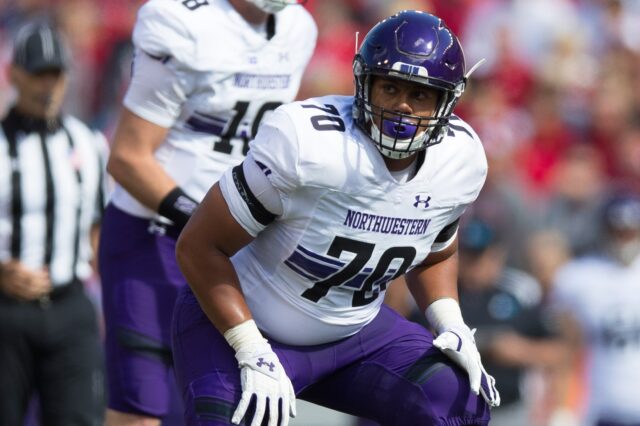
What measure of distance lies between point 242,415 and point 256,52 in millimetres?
1512

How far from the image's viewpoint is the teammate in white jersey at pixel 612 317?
7.01m

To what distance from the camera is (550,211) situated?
8.53 metres

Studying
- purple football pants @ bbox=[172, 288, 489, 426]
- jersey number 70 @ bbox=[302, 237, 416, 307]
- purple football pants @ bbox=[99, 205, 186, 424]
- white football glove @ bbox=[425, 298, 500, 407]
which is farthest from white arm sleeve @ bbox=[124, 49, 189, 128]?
white football glove @ bbox=[425, 298, 500, 407]

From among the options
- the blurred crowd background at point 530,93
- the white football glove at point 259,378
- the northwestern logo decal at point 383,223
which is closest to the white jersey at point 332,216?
the northwestern logo decal at point 383,223

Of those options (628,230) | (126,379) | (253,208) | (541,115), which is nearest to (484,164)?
(253,208)

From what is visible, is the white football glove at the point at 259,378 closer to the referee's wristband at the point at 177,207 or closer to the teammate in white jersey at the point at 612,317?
the referee's wristband at the point at 177,207

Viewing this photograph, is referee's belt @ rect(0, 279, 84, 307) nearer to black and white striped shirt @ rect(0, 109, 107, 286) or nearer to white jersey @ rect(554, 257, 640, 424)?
black and white striped shirt @ rect(0, 109, 107, 286)

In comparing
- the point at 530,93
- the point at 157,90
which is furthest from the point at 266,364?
the point at 530,93

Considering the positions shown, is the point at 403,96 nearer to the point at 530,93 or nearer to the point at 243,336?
the point at 243,336

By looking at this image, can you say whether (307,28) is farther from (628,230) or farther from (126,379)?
(628,230)

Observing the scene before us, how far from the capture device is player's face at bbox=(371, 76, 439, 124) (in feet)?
12.0

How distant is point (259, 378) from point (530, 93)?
6444mm

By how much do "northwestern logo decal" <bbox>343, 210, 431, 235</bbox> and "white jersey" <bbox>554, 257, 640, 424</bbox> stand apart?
358 cm

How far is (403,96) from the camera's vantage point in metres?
3.66
